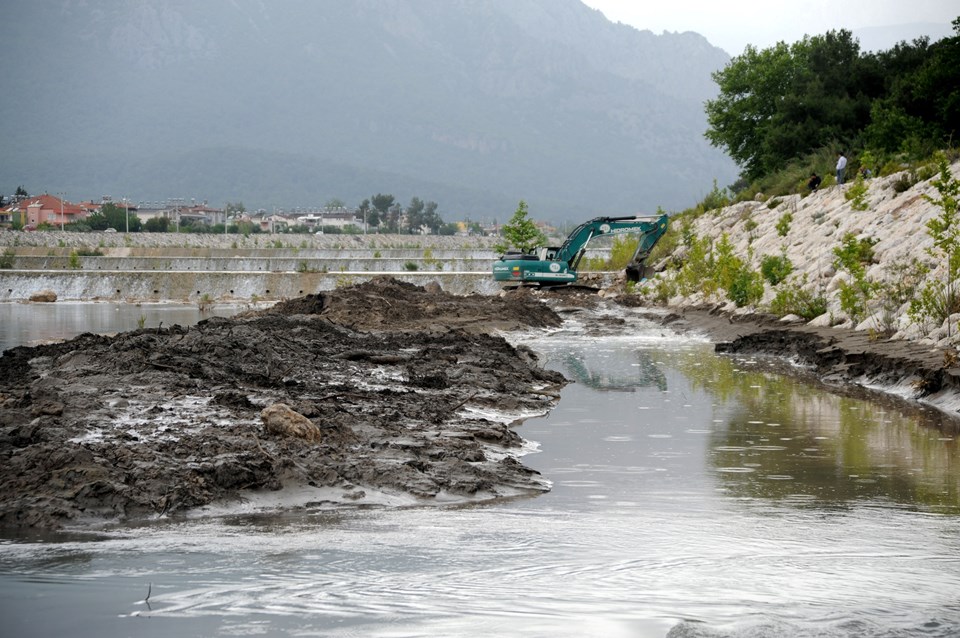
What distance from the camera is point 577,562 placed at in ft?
22.0

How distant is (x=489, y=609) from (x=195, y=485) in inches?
130

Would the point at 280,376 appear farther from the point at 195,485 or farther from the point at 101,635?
the point at 101,635

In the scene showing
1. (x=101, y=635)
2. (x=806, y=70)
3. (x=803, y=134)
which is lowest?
(x=101, y=635)

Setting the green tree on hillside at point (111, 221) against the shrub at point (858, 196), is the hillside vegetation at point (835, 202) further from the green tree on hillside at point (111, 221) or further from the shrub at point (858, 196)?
the green tree on hillside at point (111, 221)

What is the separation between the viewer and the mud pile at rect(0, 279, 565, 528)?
810 centimetres

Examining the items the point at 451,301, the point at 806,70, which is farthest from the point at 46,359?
the point at 806,70

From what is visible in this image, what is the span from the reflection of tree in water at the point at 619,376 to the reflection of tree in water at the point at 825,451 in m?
1.30

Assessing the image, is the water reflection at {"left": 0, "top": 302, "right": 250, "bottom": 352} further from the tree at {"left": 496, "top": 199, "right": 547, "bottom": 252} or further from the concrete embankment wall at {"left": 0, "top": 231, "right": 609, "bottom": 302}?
the tree at {"left": 496, "top": 199, "right": 547, "bottom": 252}

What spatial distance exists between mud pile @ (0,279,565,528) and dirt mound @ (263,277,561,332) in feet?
25.3

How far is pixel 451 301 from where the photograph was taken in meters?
33.8

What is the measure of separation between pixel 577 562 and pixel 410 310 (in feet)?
A: 74.9

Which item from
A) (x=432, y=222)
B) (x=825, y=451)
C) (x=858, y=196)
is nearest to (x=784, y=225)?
(x=858, y=196)

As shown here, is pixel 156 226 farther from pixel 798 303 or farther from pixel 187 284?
pixel 798 303

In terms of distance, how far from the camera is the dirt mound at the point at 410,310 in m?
27.1
